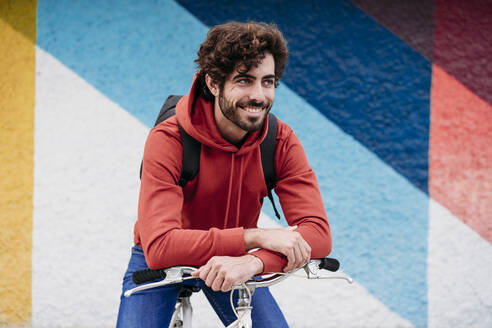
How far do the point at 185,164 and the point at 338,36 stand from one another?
2105mm

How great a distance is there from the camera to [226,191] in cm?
174

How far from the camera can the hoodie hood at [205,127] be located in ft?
5.44

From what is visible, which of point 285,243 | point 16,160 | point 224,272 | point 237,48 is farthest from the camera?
point 16,160

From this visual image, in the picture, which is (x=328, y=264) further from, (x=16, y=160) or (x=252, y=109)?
(x=16, y=160)

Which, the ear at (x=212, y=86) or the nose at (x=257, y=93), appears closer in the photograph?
the nose at (x=257, y=93)

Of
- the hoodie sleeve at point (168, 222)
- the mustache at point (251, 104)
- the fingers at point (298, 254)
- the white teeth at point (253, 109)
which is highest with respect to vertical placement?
the mustache at point (251, 104)

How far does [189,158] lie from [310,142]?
69.5 inches

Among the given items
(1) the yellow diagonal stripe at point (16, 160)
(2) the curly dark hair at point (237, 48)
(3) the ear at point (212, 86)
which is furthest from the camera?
(1) the yellow diagonal stripe at point (16, 160)

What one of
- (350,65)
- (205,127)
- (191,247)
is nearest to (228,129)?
(205,127)

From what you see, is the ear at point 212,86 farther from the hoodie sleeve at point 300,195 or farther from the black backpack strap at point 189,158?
the hoodie sleeve at point 300,195

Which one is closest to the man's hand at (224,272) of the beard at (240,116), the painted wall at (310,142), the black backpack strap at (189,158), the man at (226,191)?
the man at (226,191)

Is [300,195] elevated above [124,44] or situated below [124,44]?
below

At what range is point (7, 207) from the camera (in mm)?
3186

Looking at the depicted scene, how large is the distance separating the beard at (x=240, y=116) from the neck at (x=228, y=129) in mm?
104
